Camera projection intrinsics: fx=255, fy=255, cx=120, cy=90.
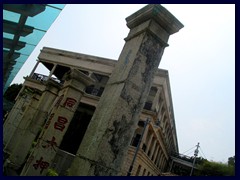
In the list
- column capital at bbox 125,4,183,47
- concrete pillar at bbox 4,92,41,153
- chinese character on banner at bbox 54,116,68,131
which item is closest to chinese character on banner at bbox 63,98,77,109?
chinese character on banner at bbox 54,116,68,131

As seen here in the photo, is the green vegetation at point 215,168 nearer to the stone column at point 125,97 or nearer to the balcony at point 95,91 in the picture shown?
the balcony at point 95,91

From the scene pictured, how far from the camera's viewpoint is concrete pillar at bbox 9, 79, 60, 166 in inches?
344

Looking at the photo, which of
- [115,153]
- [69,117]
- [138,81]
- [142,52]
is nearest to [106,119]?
[115,153]

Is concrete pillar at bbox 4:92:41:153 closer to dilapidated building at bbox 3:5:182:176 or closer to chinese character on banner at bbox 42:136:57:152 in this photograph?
dilapidated building at bbox 3:5:182:176

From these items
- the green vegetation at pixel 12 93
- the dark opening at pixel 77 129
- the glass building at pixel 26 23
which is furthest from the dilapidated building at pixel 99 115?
the green vegetation at pixel 12 93

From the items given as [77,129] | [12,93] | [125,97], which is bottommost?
[125,97]

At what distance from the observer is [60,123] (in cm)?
578

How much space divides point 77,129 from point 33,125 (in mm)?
15571

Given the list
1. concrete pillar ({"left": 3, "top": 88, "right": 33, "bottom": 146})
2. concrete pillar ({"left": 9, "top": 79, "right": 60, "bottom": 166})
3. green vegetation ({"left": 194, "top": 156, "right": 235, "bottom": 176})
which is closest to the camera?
concrete pillar ({"left": 9, "top": 79, "right": 60, "bottom": 166})

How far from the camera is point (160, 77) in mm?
23047

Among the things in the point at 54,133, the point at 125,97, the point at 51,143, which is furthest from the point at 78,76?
the point at 125,97

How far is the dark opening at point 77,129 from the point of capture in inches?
927

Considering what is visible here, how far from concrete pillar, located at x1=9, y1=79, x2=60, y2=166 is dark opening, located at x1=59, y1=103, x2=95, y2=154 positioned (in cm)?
1434

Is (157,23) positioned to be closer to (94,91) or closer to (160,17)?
(160,17)
